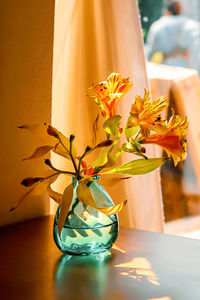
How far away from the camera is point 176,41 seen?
2.34 meters

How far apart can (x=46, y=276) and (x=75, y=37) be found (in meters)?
0.67

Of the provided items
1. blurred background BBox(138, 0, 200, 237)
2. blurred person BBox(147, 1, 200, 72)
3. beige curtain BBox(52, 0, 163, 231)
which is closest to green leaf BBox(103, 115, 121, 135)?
beige curtain BBox(52, 0, 163, 231)

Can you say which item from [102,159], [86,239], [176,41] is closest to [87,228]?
[86,239]

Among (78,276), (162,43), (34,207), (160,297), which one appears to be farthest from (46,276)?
(162,43)

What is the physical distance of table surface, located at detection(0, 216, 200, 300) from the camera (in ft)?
2.19

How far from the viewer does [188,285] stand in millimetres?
690

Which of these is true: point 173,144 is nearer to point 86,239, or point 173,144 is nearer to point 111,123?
point 111,123

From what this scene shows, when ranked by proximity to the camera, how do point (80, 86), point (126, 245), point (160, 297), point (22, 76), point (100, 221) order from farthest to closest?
point (80, 86), point (22, 76), point (126, 245), point (100, 221), point (160, 297)

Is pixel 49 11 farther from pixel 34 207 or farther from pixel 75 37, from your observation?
pixel 34 207

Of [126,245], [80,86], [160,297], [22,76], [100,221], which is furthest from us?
[80,86]

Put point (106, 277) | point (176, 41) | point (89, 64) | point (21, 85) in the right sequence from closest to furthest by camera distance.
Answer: point (106, 277) → point (21, 85) → point (89, 64) → point (176, 41)

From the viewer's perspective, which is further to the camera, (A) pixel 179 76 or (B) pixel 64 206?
(A) pixel 179 76

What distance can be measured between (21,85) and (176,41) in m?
1.48

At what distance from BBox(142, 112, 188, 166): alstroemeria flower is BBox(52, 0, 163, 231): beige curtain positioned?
40 cm
